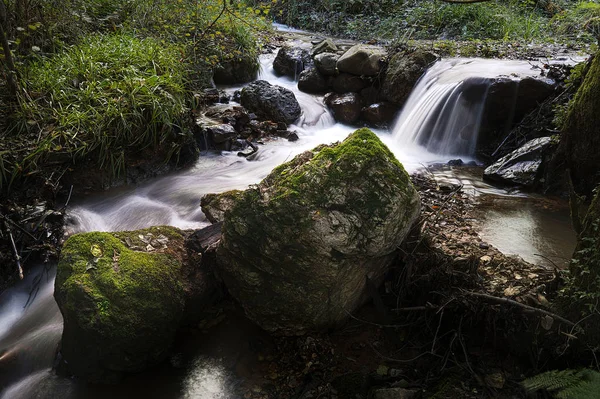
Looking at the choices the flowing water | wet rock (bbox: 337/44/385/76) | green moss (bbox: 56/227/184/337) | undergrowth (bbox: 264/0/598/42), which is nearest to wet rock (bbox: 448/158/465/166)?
the flowing water

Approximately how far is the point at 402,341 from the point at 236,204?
1563 mm

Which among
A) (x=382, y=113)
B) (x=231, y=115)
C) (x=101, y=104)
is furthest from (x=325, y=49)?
(x=101, y=104)

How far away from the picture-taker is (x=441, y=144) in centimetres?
A: 706

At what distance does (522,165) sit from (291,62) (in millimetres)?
6449

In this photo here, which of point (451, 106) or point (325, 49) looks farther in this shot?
point (325, 49)

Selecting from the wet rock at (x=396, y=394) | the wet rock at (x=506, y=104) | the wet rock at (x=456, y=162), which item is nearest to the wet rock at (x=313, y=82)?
the wet rock at (x=506, y=104)

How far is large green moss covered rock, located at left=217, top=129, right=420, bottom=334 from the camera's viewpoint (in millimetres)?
2842

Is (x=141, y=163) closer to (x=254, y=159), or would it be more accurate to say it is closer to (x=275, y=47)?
(x=254, y=159)

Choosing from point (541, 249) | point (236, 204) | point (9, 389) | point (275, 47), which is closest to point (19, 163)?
point (9, 389)

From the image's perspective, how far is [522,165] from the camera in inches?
213

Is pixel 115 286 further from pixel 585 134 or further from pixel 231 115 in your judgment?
pixel 231 115

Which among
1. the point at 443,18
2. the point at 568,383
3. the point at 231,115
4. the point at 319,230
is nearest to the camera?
the point at 568,383

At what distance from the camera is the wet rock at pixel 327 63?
929 cm

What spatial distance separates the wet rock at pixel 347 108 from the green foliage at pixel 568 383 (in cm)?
679
